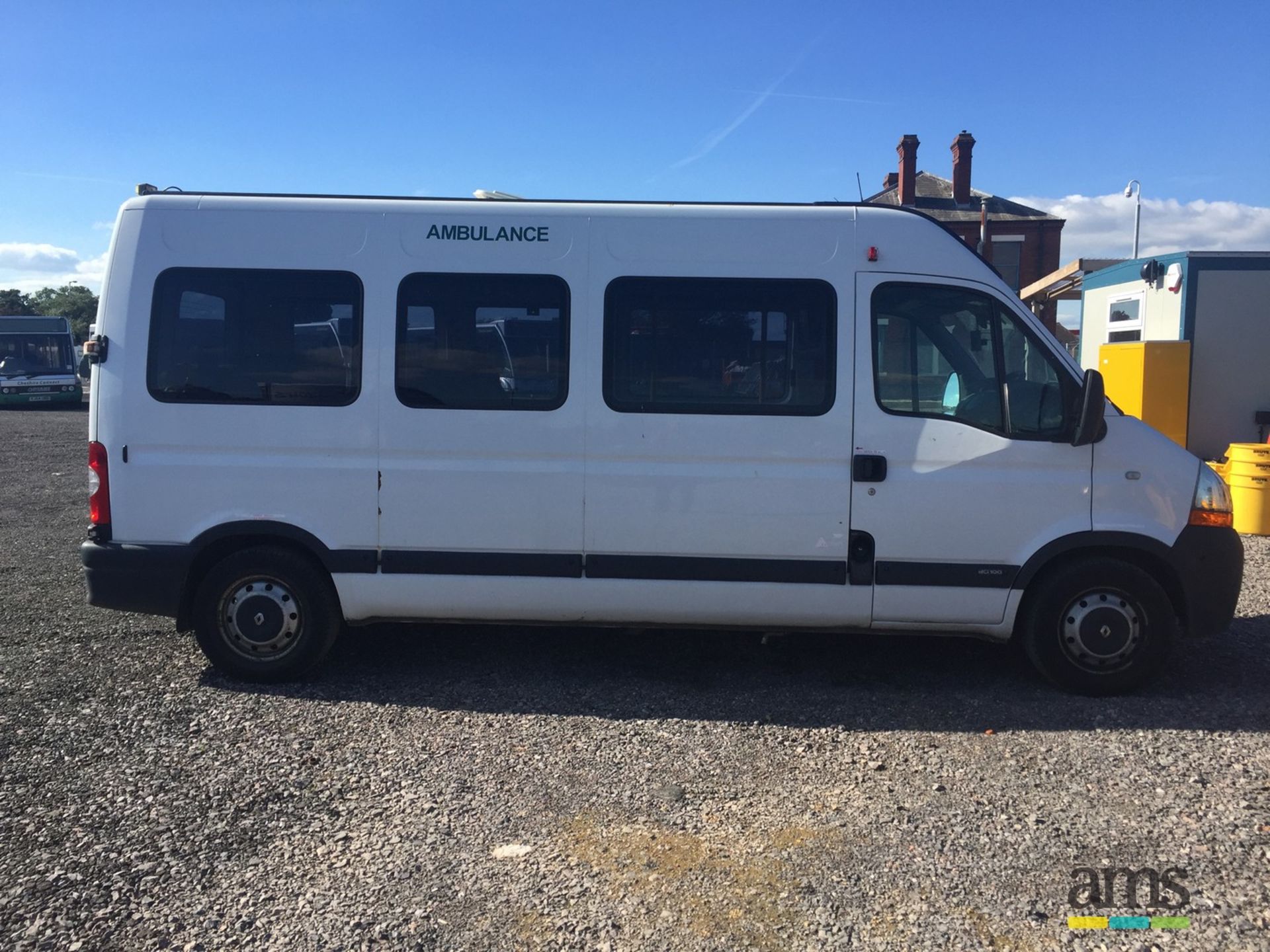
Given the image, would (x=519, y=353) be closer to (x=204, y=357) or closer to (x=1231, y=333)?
(x=204, y=357)

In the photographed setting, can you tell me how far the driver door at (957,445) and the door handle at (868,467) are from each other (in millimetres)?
10

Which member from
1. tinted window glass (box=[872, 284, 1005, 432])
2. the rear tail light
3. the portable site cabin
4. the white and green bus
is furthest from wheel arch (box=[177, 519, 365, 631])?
the white and green bus

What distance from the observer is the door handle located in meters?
5.38

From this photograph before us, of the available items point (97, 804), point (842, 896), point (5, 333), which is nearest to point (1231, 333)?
point (842, 896)

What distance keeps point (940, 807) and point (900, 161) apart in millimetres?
38163

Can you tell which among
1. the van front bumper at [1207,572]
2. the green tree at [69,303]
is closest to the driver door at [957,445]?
the van front bumper at [1207,572]

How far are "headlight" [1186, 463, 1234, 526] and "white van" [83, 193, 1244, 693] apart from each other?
18 mm

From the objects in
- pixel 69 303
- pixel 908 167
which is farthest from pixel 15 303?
pixel 908 167

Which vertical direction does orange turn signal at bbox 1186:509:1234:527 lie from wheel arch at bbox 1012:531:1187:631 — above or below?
above

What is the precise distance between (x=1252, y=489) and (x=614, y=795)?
8659mm

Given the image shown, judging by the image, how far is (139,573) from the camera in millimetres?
5602

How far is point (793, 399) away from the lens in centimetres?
545

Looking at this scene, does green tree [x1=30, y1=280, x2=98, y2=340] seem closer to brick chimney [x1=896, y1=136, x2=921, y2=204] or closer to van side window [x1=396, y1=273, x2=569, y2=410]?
brick chimney [x1=896, y1=136, x2=921, y2=204]

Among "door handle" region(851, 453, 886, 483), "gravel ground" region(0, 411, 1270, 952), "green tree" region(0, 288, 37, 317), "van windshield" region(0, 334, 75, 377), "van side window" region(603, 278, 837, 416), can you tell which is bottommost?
"gravel ground" region(0, 411, 1270, 952)
